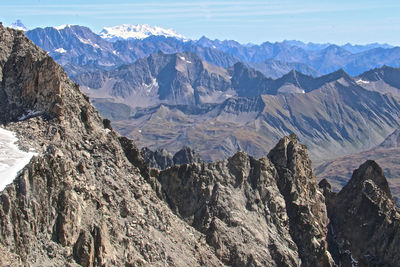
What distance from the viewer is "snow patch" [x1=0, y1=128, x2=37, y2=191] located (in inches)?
1918

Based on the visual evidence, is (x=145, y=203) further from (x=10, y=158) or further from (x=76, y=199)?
(x=10, y=158)

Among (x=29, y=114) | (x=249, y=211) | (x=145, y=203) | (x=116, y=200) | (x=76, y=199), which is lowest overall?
(x=249, y=211)

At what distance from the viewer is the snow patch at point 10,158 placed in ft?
160

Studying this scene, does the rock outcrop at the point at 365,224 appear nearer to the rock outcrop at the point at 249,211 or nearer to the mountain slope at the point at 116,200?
the mountain slope at the point at 116,200

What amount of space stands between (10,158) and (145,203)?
70.3 feet

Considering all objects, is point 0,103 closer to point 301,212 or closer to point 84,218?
point 84,218

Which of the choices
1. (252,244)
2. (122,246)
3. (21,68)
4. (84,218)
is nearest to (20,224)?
(84,218)

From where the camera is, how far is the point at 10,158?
2073 inches

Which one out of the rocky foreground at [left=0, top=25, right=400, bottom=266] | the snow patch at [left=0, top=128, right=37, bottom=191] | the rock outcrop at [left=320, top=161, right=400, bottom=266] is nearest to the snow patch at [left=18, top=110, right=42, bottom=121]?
the rocky foreground at [left=0, top=25, right=400, bottom=266]

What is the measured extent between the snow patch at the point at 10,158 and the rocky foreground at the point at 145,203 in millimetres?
1062

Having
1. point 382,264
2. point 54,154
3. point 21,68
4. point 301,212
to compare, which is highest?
point 21,68

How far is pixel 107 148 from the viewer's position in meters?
68.6

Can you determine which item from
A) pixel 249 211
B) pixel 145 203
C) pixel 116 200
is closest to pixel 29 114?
pixel 116 200

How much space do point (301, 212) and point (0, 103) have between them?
2103 inches
